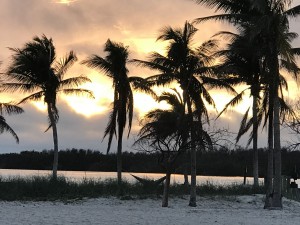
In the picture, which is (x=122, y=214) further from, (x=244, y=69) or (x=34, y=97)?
(x=34, y=97)

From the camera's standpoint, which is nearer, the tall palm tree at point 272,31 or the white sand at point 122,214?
the white sand at point 122,214

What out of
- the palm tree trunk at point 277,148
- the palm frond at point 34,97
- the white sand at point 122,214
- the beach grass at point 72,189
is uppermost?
the palm frond at point 34,97

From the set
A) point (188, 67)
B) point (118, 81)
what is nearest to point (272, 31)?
point (188, 67)

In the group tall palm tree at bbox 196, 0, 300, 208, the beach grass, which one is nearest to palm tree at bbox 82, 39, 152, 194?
the beach grass

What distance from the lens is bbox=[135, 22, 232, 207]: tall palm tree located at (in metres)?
23.5

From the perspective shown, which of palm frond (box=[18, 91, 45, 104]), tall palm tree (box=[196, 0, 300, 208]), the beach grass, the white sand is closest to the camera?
the white sand

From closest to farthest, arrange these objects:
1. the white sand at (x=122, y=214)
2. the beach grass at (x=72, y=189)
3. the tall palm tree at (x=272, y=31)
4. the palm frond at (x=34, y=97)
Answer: the white sand at (x=122, y=214), the tall palm tree at (x=272, y=31), the beach grass at (x=72, y=189), the palm frond at (x=34, y=97)

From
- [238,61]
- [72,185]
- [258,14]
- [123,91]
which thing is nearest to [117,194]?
[72,185]

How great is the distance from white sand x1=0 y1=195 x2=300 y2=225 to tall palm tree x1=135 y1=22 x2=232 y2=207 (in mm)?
2989

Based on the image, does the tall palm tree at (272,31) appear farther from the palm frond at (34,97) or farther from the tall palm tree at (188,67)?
the palm frond at (34,97)

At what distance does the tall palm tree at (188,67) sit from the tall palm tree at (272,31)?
1.32m

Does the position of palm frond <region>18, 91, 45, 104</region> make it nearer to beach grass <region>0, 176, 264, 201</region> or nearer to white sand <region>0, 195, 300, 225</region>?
beach grass <region>0, 176, 264, 201</region>

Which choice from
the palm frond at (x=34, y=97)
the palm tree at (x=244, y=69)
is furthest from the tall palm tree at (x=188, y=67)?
the palm frond at (x=34, y=97)

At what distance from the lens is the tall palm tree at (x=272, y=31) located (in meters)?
22.0
